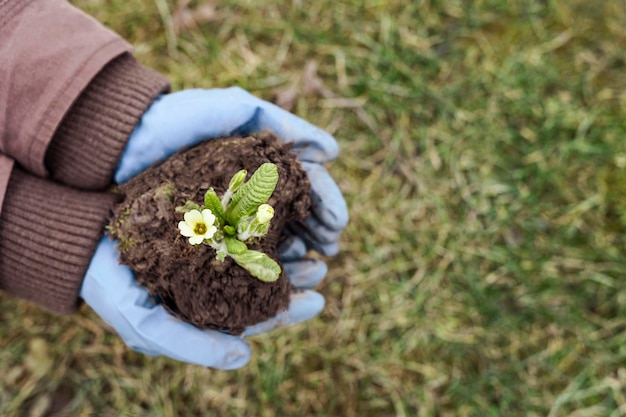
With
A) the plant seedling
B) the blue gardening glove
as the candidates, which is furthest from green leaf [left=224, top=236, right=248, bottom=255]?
the blue gardening glove

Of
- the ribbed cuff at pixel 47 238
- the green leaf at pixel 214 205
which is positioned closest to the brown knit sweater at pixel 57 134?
the ribbed cuff at pixel 47 238

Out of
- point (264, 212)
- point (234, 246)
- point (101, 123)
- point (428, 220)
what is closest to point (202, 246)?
point (234, 246)

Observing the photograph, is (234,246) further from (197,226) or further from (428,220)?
(428,220)

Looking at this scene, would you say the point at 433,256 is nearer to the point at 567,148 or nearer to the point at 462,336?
the point at 462,336

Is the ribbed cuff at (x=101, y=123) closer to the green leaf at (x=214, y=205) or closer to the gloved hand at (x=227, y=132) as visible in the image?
the gloved hand at (x=227, y=132)

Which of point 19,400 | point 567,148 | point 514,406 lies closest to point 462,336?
point 514,406

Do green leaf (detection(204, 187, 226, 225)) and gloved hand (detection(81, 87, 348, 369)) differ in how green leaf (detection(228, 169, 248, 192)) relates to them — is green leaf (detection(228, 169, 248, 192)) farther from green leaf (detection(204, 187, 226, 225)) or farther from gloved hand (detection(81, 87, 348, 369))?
gloved hand (detection(81, 87, 348, 369))
